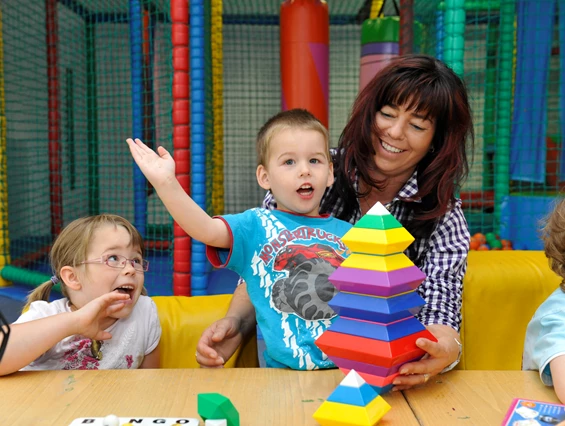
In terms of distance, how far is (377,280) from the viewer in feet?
2.50

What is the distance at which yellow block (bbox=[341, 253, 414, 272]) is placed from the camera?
2.53 ft

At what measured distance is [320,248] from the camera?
107 centimetres

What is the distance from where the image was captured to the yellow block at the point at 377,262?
30.4 inches

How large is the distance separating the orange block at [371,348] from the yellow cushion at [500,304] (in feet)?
2.71

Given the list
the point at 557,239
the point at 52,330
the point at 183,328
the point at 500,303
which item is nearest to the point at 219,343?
the point at 183,328

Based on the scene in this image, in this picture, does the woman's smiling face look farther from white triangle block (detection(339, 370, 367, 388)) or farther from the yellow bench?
white triangle block (detection(339, 370, 367, 388))

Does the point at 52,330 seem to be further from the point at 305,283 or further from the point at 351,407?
the point at 351,407

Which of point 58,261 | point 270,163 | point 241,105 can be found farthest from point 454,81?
point 241,105

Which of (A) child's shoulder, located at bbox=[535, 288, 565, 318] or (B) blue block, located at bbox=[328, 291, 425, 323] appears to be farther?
(A) child's shoulder, located at bbox=[535, 288, 565, 318]

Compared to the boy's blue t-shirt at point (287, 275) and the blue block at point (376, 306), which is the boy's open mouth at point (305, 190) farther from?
the blue block at point (376, 306)

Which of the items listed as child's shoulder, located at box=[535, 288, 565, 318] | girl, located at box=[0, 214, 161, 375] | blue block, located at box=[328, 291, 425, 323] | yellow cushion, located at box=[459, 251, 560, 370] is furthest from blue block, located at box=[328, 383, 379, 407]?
yellow cushion, located at box=[459, 251, 560, 370]

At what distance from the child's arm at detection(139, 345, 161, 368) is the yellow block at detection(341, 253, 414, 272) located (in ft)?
2.26

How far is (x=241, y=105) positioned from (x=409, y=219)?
14.3 ft

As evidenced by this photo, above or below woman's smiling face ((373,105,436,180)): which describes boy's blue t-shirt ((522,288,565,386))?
below
